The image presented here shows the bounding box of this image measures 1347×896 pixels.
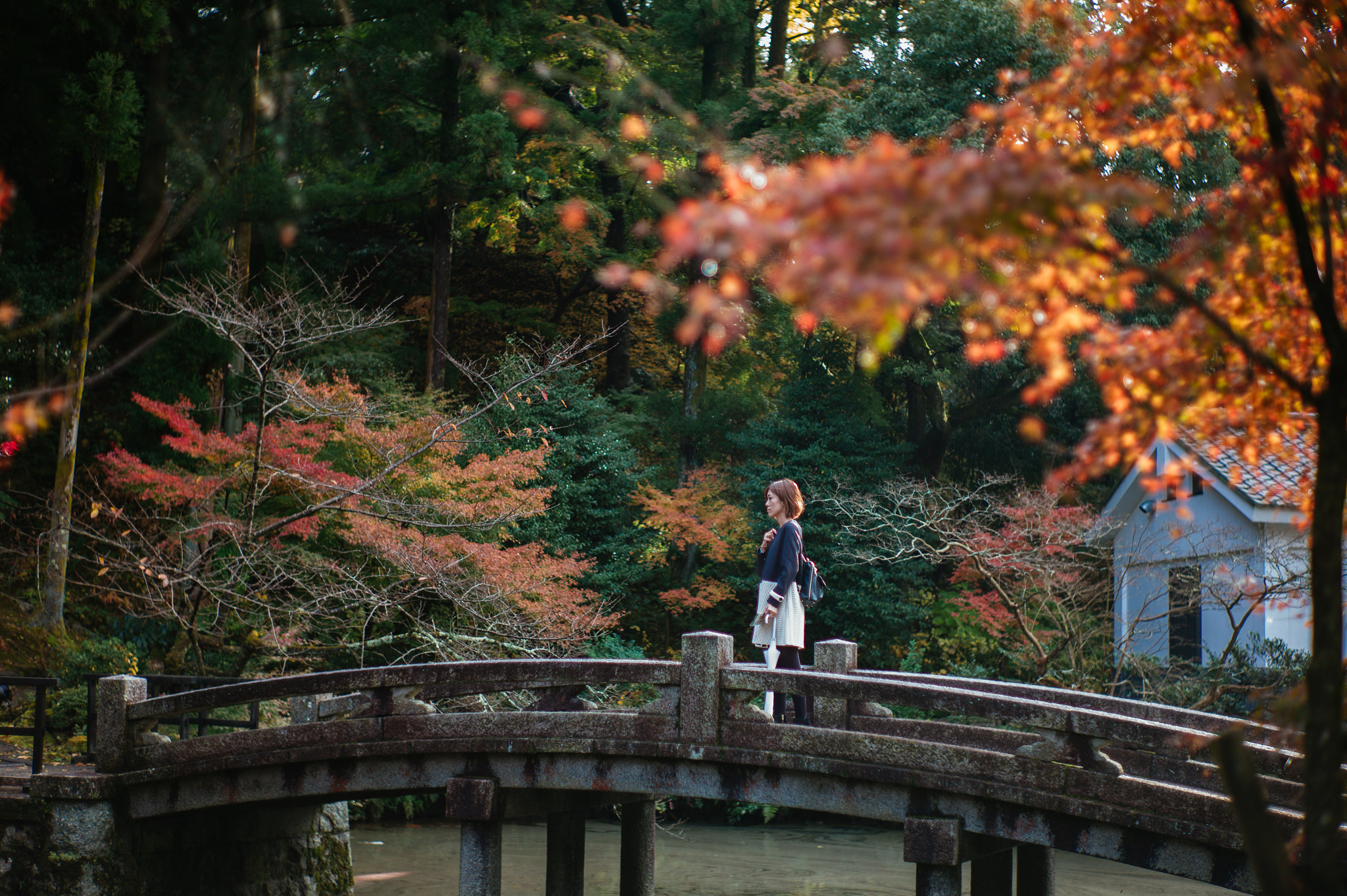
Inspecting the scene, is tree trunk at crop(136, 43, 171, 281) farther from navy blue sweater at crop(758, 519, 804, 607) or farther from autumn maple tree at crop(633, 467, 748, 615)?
navy blue sweater at crop(758, 519, 804, 607)

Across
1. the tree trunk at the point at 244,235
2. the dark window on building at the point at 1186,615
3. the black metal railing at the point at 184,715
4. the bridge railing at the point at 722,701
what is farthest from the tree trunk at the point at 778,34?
the black metal railing at the point at 184,715

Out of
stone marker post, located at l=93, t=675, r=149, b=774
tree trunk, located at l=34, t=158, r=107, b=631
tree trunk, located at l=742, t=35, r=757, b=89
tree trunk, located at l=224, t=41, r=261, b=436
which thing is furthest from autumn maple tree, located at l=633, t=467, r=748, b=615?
stone marker post, located at l=93, t=675, r=149, b=774

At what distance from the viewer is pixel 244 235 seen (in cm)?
1686

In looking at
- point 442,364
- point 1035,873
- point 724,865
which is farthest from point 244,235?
point 1035,873

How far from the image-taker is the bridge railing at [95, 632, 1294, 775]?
6.14 meters

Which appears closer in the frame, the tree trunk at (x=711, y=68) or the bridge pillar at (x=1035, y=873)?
the bridge pillar at (x=1035, y=873)

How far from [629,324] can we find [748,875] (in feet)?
44.2

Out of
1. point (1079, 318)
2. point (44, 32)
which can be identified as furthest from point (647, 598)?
point (1079, 318)

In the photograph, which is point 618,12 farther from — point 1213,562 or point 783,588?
point 783,588

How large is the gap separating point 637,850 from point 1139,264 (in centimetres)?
669

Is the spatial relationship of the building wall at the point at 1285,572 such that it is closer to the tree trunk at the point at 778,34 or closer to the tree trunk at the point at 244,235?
the tree trunk at the point at 778,34

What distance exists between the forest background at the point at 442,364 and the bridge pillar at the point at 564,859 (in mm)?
3925

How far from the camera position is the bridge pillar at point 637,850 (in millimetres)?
8688

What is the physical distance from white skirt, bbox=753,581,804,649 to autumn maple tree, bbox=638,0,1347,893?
11.3 ft
